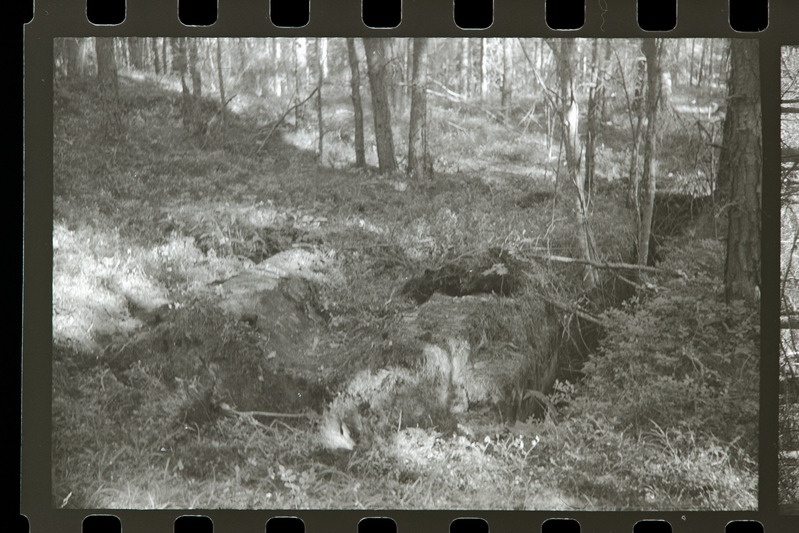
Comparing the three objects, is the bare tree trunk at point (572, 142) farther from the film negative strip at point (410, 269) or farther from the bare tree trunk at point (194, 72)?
the bare tree trunk at point (194, 72)

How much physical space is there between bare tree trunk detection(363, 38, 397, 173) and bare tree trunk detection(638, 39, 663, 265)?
1.70m

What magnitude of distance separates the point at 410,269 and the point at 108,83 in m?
2.39

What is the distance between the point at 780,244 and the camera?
4312 mm

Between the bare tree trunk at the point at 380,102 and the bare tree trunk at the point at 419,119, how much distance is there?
0.45ft

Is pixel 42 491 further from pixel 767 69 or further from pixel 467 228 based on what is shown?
pixel 767 69

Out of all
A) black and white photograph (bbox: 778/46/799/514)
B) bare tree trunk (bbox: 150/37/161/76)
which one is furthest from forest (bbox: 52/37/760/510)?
black and white photograph (bbox: 778/46/799/514)

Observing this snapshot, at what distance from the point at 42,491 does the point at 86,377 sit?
799 millimetres

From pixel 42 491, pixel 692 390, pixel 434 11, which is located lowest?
pixel 42 491

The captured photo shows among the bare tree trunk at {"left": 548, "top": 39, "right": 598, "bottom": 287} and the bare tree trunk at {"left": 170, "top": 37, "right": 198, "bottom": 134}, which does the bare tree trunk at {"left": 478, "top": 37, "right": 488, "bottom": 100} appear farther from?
the bare tree trunk at {"left": 170, "top": 37, "right": 198, "bottom": 134}

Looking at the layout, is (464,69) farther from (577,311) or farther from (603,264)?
(577,311)

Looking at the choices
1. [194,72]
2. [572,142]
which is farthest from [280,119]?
[572,142]

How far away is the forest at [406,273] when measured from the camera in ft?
13.9

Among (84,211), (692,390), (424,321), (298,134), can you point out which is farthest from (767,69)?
(84,211)

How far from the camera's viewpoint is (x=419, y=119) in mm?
4312
